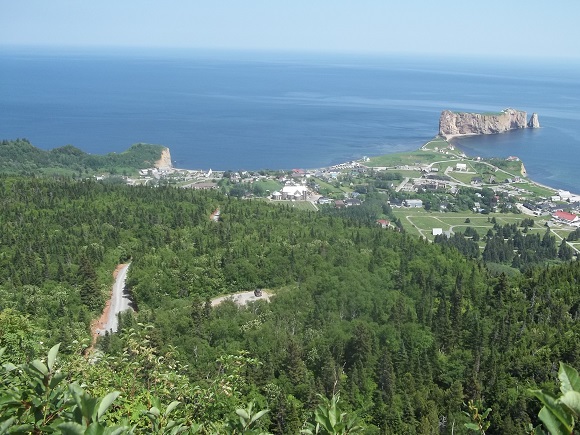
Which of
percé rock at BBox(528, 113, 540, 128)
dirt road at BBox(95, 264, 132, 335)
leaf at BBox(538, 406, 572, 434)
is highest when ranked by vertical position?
leaf at BBox(538, 406, 572, 434)

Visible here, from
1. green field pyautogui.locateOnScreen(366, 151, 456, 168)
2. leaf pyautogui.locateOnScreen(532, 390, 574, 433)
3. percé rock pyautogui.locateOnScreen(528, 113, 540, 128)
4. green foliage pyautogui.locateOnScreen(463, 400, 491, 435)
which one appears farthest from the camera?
percé rock pyautogui.locateOnScreen(528, 113, 540, 128)

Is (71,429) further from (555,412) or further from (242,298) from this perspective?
(242,298)

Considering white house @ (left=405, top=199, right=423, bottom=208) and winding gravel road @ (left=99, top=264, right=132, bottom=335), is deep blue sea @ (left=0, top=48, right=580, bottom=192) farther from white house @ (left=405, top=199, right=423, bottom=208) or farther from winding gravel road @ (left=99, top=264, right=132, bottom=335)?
winding gravel road @ (left=99, top=264, right=132, bottom=335)

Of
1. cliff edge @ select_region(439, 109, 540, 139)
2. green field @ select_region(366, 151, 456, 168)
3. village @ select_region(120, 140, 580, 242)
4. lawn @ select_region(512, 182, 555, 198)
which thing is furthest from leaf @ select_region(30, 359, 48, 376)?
cliff edge @ select_region(439, 109, 540, 139)

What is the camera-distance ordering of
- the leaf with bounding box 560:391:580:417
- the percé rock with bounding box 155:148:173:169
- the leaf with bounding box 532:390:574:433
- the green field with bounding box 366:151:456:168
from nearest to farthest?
1. the leaf with bounding box 560:391:580:417
2. the leaf with bounding box 532:390:574:433
3. the percé rock with bounding box 155:148:173:169
4. the green field with bounding box 366:151:456:168

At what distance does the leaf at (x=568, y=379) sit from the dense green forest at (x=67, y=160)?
5720 centimetres

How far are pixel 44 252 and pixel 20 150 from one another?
1562 inches

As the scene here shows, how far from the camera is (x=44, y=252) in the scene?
25.3 m

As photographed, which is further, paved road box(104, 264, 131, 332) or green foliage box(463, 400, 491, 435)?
paved road box(104, 264, 131, 332)

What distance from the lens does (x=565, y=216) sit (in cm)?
4909

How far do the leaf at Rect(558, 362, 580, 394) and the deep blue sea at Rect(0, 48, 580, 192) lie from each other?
65.0m

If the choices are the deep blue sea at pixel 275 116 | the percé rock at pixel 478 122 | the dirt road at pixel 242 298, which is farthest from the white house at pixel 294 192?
the percé rock at pixel 478 122

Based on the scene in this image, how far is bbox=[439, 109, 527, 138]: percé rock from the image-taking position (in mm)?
87875

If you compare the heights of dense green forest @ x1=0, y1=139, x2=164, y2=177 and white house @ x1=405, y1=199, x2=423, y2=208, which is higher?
dense green forest @ x1=0, y1=139, x2=164, y2=177
